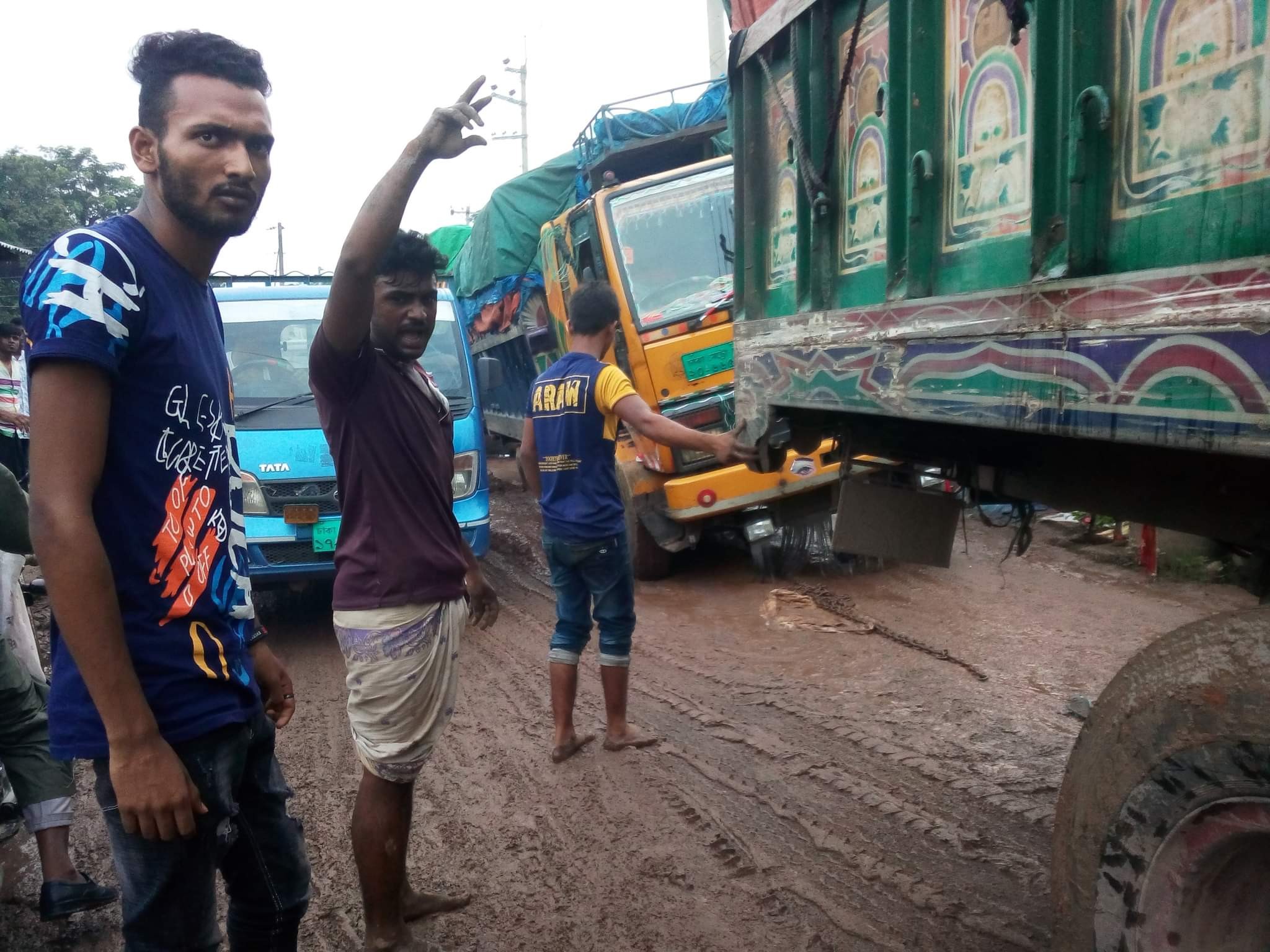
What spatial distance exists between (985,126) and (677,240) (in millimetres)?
4833

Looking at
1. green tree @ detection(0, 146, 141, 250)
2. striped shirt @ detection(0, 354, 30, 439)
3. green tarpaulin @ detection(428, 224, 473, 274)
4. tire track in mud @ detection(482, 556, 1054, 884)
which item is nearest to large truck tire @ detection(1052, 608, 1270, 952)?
tire track in mud @ detection(482, 556, 1054, 884)

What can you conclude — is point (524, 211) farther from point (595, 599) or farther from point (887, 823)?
point (887, 823)

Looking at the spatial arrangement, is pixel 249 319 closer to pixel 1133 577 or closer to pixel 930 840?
pixel 930 840

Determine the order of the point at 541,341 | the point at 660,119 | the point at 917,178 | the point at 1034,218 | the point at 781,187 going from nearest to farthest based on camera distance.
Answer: the point at 1034,218 → the point at 917,178 → the point at 781,187 → the point at 660,119 → the point at 541,341

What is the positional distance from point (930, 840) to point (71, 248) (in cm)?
287

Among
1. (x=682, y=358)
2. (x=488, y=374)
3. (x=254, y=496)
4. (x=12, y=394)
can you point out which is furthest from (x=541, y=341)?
(x=12, y=394)

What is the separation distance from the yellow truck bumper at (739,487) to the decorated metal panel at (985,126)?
4.17 meters

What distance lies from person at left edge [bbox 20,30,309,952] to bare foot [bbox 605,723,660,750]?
2353 millimetres

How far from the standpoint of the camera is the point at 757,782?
363cm

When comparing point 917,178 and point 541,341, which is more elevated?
point 917,178

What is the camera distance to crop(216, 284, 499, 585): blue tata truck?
5672 mm

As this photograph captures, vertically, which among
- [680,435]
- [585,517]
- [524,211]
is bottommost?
[585,517]

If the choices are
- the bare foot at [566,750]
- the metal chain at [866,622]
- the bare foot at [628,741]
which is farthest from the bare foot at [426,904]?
the metal chain at [866,622]

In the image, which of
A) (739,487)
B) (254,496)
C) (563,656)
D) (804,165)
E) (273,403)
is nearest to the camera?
(804,165)
